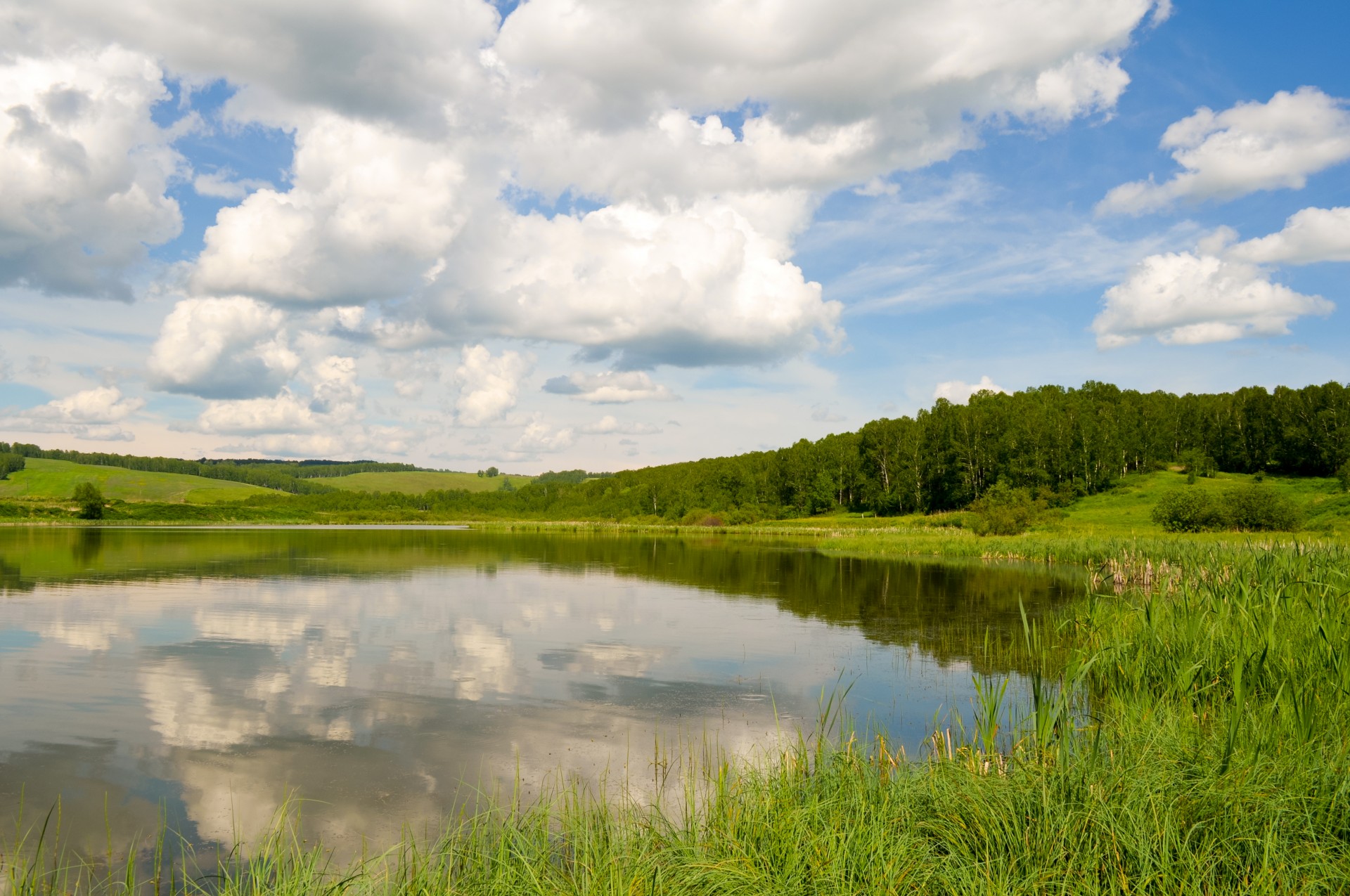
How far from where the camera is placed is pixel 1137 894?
220 inches

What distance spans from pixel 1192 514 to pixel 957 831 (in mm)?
64129

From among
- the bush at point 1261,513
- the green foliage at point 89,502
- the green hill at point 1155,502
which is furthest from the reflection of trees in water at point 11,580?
the green foliage at point 89,502

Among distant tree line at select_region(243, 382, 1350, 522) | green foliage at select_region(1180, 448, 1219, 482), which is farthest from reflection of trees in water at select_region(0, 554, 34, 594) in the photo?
green foliage at select_region(1180, 448, 1219, 482)

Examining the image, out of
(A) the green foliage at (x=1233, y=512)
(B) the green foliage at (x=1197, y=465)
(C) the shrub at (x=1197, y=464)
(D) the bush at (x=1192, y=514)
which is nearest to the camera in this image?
(A) the green foliage at (x=1233, y=512)

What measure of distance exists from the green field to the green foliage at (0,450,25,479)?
1.45 m

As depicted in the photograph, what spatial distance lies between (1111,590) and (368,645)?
2745cm

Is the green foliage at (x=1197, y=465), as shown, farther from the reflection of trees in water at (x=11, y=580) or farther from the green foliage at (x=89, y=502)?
the green foliage at (x=89, y=502)

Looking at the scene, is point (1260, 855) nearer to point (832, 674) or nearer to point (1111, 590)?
point (832, 674)

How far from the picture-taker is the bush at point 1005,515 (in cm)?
6625

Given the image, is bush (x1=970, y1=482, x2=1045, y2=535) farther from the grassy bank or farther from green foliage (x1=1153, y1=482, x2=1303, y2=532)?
the grassy bank

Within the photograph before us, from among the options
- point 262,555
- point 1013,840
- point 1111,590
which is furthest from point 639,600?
point 262,555

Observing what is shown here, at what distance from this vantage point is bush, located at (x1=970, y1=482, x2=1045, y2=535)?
66.2 metres

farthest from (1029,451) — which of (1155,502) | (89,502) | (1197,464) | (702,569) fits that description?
(89,502)

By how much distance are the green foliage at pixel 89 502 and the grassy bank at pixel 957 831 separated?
151322 millimetres
